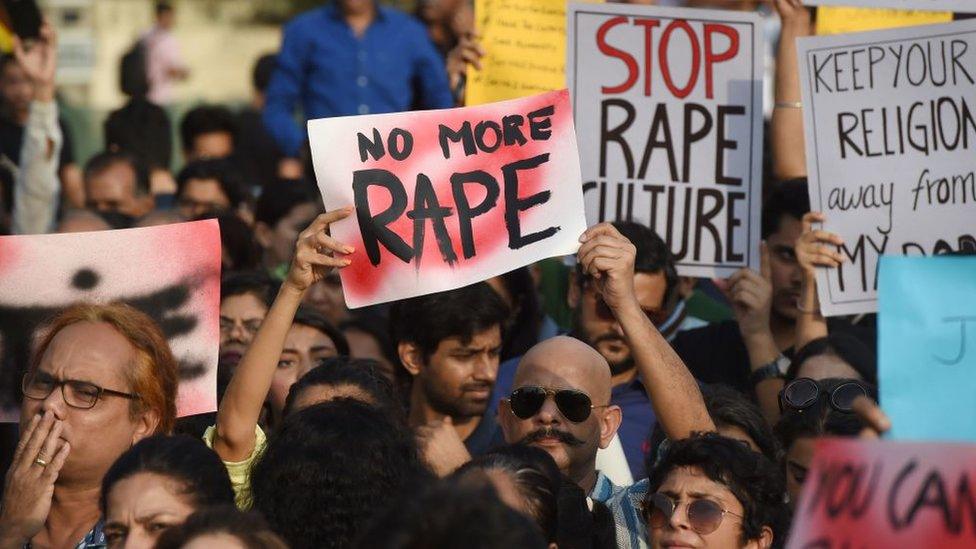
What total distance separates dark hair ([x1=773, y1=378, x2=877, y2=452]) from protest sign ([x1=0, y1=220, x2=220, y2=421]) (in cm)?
180

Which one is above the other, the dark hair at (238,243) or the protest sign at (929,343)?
the protest sign at (929,343)

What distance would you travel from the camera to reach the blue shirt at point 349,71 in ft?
32.7

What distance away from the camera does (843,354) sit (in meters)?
6.09

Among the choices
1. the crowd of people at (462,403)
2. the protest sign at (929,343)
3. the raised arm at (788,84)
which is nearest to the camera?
the protest sign at (929,343)

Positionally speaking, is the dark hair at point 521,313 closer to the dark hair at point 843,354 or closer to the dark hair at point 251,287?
the dark hair at point 251,287

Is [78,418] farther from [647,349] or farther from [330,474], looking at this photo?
[647,349]

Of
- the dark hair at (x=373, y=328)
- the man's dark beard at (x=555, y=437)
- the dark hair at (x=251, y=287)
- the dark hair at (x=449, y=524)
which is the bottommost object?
the dark hair at (x=373, y=328)

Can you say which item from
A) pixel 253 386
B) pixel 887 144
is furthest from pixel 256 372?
pixel 887 144

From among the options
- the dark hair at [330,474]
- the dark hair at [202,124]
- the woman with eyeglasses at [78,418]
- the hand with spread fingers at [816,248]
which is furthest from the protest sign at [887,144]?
the dark hair at [202,124]

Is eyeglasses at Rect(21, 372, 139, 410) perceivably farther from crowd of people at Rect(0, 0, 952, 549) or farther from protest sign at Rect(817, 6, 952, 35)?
protest sign at Rect(817, 6, 952, 35)

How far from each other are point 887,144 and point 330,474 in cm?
312

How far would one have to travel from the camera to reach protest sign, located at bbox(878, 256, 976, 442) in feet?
12.3

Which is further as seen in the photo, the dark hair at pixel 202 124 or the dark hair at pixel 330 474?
the dark hair at pixel 202 124

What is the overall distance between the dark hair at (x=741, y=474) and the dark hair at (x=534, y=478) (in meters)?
0.31
